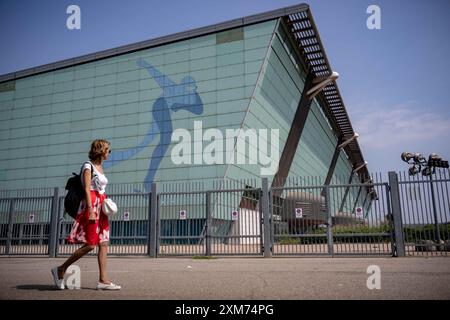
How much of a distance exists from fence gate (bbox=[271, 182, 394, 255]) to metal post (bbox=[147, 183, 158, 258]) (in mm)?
4005

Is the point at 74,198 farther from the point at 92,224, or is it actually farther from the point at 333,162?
the point at 333,162

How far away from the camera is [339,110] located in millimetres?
55500

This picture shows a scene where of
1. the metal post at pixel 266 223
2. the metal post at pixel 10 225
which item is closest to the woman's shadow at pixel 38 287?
the metal post at pixel 266 223

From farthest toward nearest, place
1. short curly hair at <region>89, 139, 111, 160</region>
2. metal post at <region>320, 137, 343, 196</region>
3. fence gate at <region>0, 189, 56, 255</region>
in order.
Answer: metal post at <region>320, 137, 343, 196</region> → fence gate at <region>0, 189, 56, 255</region> → short curly hair at <region>89, 139, 111, 160</region>

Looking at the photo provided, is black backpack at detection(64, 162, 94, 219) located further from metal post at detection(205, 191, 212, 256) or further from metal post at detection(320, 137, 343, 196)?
metal post at detection(320, 137, 343, 196)

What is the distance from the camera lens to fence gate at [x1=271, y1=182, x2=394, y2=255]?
37.4 ft

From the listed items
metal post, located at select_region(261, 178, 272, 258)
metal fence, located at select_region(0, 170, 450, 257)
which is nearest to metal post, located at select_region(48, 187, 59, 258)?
metal fence, located at select_region(0, 170, 450, 257)

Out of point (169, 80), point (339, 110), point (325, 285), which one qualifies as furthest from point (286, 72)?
point (325, 285)

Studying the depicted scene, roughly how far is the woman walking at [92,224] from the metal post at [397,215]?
899 centimetres

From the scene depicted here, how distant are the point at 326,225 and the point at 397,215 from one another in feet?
6.75

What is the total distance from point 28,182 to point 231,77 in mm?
23661

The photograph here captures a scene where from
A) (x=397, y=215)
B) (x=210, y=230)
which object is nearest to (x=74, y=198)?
(x=210, y=230)
